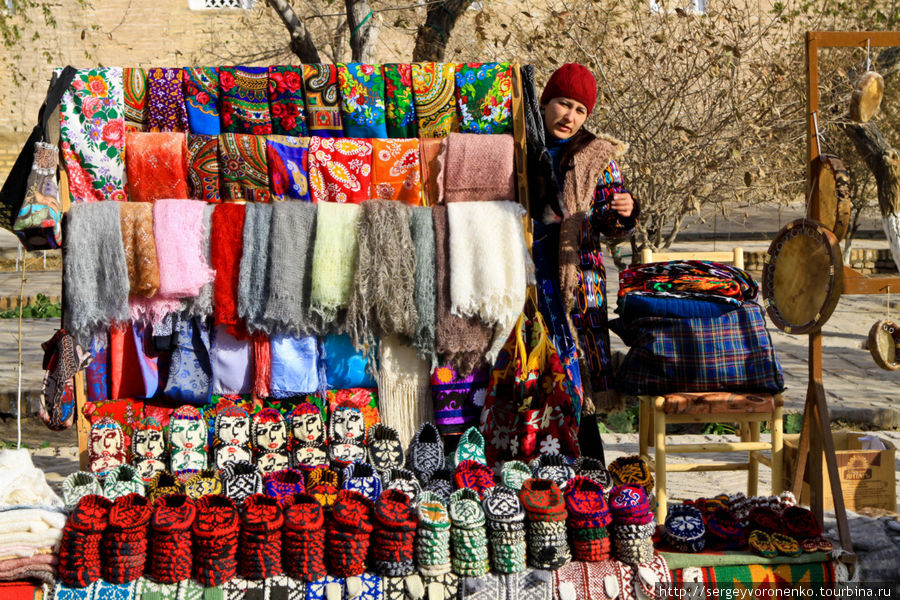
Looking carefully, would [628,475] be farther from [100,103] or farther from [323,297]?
[100,103]

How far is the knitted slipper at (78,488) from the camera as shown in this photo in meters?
2.94

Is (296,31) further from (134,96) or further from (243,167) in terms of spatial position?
(243,167)

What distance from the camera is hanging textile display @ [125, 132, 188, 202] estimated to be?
350 centimetres

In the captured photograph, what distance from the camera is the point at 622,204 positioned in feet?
12.3

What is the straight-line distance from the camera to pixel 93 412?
3.55 m

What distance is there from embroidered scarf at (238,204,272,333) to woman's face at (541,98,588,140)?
1261mm

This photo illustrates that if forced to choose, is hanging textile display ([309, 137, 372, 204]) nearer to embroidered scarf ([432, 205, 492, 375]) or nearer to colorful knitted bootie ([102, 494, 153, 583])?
embroidered scarf ([432, 205, 492, 375])

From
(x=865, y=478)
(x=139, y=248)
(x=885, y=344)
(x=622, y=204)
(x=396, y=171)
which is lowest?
(x=865, y=478)

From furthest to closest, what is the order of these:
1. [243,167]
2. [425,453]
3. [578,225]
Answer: [578,225] < [243,167] < [425,453]

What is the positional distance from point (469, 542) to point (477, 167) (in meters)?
1.50

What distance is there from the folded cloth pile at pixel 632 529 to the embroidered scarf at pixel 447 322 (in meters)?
0.91

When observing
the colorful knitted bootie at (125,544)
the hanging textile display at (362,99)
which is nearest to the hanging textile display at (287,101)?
the hanging textile display at (362,99)

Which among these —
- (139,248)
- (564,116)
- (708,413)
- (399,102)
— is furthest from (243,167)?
(708,413)

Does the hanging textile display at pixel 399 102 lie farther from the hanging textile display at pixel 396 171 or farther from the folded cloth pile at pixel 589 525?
the folded cloth pile at pixel 589 525
